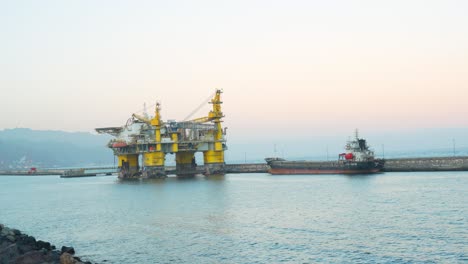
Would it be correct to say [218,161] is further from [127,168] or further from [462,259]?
[462,259]

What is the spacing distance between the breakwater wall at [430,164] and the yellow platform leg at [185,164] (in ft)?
115

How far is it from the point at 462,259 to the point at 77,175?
377 feet

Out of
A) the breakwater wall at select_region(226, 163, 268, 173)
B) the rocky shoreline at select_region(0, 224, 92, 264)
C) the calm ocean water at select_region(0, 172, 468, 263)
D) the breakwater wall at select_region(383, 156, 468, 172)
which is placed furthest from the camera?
the breakwater wall at select_region(226, 163, 268, 173)

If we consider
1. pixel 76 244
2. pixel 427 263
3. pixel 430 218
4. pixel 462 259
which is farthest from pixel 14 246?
pixel 430 218

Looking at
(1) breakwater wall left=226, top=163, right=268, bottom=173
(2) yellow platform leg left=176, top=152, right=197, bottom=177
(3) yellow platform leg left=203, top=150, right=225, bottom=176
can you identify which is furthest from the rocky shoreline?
(1) breakwater wall left=226, top=163, right=268, bottom=173

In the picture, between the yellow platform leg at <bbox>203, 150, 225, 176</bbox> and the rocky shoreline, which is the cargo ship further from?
the rocky shoreline

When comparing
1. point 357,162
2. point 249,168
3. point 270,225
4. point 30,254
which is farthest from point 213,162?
point 30,254

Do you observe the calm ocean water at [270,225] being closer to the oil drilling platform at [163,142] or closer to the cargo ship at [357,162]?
the cargo ship at [357,162]

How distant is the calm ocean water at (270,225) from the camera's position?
2475 centimetres

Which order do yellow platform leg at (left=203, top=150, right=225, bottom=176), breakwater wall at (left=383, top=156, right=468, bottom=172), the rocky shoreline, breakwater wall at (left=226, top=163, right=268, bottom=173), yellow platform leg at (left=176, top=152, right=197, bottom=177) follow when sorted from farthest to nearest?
breakwater wall at (left=226, top=163, right=268, bottom=173), yellow platform leg at (left=176, top=152, right=197, bottom=177), yellow platform leg at (left=203, top=150, right=225, bottom=176), breakwater wall at (left=383, top=156, right=468, bottom=172), the rocky shoreline

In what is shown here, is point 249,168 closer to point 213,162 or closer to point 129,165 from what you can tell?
point 213,162

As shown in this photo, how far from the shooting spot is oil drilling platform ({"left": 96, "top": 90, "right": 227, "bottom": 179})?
82875mm

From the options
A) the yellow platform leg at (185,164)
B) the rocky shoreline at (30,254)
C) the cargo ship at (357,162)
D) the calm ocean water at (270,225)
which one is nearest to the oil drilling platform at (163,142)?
the yellow platform leg at (185,164)

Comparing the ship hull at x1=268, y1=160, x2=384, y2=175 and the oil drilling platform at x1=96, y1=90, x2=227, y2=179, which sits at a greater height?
the oil drilling platform at x1=96, y1=90, x2=227, y2=179
